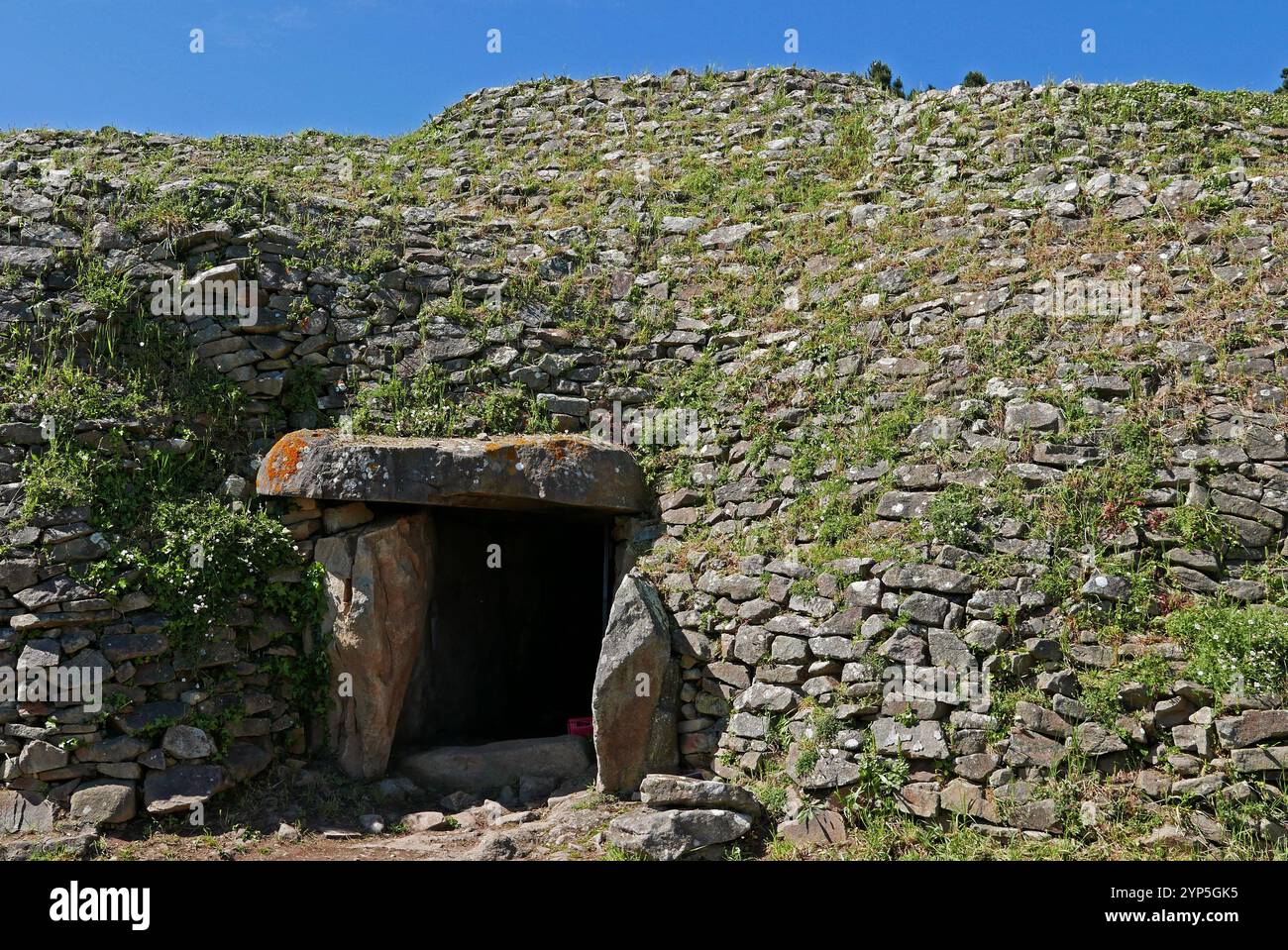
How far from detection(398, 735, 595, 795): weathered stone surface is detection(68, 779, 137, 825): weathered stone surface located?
2.05 m

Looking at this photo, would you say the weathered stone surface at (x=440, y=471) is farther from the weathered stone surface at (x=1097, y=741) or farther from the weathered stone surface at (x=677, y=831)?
the weathered stone surface at (x=1097, y=741)

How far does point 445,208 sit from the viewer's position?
40.2 ft

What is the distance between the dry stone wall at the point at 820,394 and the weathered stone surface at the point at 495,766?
1133 mm

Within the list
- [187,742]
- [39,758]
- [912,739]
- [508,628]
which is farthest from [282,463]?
[912,739]

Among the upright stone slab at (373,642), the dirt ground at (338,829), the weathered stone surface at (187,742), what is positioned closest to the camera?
the dirt ground at (338,829)

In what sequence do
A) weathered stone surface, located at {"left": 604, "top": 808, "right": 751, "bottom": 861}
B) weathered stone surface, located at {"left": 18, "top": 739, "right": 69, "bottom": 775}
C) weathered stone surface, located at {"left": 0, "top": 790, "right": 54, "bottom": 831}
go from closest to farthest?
weathered stone surface, located at {"left": 604, "top": 808, "right": 751, "bottom": 861} → weathered stone surface, located at {"left": 0, "top": 790, "right": 54, "bottom": 831} → weathered stone surface, located at {"left": 18, "top": 739, "right": 69, "bottom": 775}

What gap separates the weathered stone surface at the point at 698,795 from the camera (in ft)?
22.6

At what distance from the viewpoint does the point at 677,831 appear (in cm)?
664

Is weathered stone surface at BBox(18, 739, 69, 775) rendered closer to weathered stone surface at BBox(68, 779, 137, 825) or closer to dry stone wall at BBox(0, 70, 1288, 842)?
dry stone wall at BBox(0, 70, 1288, 842)

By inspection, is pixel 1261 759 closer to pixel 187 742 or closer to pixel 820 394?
pixel 820 394

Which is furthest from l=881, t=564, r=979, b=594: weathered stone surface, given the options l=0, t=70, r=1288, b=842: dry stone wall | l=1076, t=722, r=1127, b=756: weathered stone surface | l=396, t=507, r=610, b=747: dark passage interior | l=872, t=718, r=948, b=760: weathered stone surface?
l=396, t=507, r=610, b=747: dark passage interior

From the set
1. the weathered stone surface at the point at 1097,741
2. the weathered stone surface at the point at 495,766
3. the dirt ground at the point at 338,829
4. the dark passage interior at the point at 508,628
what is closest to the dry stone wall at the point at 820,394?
the weathered stone surface at the point at 1097,741

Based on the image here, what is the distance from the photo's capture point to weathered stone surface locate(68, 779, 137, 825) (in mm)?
7238

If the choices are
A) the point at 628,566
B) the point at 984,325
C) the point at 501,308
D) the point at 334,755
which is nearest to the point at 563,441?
the point at 628,566
